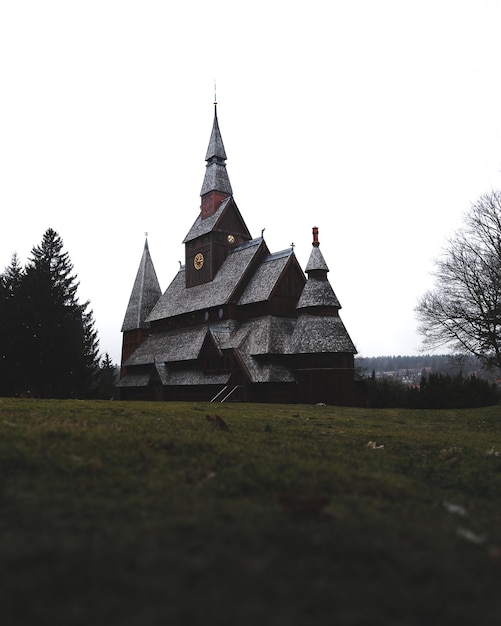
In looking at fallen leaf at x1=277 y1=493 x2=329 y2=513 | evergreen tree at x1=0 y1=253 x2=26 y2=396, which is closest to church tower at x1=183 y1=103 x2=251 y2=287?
evergreen tree at x1=0 y1=253 x2=26 y2=396

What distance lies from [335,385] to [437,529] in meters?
30.3

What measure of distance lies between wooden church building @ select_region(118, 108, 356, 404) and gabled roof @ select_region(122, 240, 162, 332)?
335 millimetres

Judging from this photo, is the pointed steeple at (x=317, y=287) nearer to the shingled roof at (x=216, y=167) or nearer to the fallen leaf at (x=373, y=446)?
the shingled roof at (x=216, y=167)

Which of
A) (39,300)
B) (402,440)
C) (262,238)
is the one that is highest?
(262,238)

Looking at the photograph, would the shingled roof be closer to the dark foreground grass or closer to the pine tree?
the pine tree

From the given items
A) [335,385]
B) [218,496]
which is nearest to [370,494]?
[218,496]

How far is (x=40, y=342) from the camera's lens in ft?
139

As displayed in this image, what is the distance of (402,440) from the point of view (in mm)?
10617

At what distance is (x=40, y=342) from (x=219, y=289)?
15.8 meters

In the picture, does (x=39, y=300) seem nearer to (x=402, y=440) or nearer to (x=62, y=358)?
(x=62, y=358)

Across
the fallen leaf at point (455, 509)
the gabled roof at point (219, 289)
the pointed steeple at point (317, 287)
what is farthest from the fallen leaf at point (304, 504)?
the gabled roof at point (219, 289)

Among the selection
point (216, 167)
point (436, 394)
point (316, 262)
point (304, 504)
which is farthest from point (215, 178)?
point (304, 504)

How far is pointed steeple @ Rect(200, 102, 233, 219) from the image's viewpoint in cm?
4938

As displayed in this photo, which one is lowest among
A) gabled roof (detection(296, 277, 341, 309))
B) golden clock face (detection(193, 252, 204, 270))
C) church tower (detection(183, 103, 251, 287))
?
gabled roof (detection(296, 277, 341, 309))
